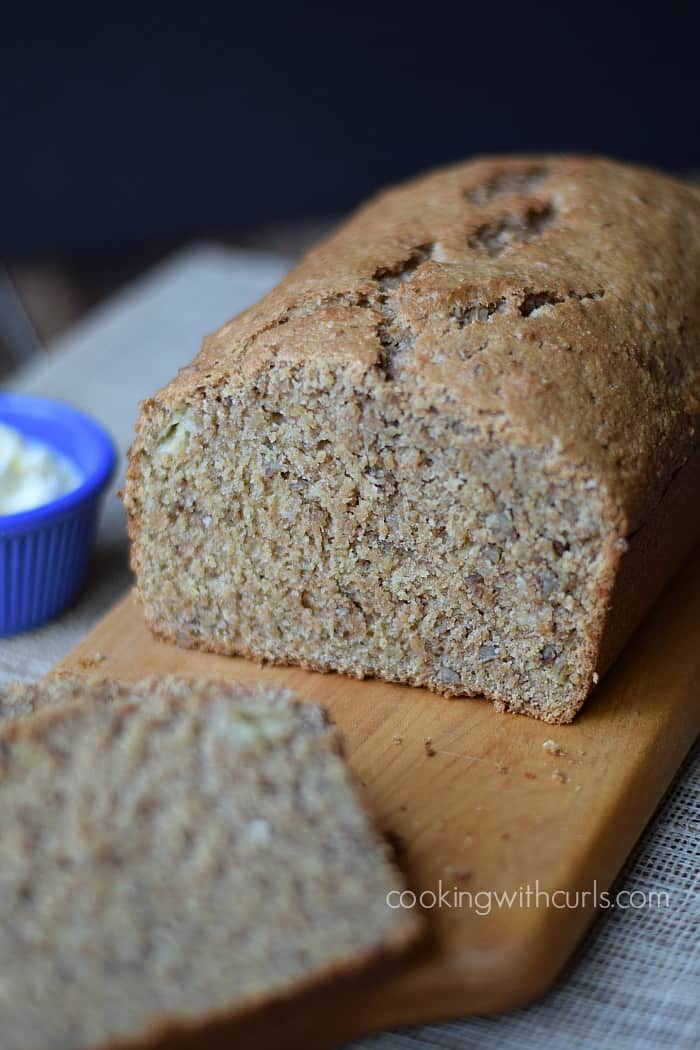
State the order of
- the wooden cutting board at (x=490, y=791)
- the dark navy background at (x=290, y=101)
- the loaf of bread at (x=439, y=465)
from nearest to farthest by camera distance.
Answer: the wooden cutting board at (x=490, y=791) → the loaf of bread at (x=439, y=465) → the dark navy background at (x=290, y=101)

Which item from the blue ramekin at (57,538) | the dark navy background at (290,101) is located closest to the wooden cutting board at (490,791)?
the blue ramekin at (57,538)

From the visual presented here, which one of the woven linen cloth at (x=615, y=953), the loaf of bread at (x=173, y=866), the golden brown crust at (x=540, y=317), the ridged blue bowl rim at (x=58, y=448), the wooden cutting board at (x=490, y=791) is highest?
the golden brown crust at (x=540, y=317)

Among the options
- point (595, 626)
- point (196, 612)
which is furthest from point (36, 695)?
point (595, 626)

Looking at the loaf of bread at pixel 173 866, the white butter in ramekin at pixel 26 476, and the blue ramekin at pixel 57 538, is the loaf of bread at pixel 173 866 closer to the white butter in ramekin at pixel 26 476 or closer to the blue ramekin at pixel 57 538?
the blue ramekin at pixel 57 538

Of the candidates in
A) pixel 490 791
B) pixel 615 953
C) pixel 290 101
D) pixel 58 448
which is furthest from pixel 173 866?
pixel 290 101

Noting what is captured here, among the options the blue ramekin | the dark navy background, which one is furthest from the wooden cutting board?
the dark navy background

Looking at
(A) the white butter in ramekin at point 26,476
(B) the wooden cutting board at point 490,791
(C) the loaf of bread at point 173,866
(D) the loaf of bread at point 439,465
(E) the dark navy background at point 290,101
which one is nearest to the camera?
(C) the loaf of bread at point 173,866

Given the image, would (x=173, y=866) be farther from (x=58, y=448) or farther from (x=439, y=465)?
(x=58, y=448)

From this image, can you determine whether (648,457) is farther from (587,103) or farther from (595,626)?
(587,103)
